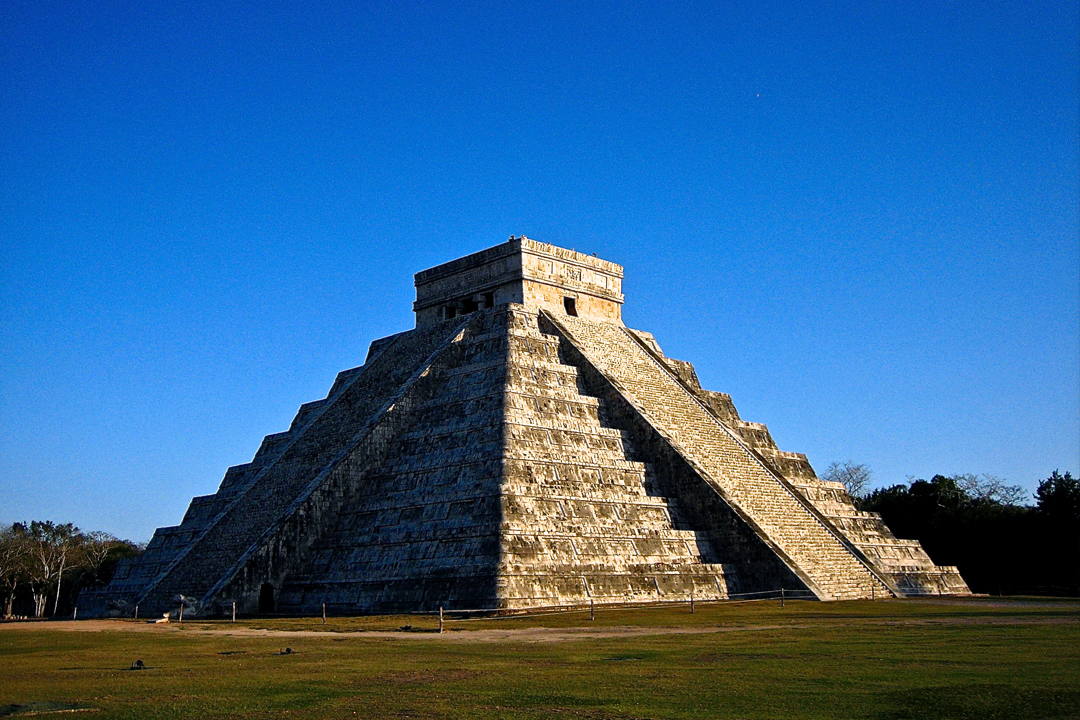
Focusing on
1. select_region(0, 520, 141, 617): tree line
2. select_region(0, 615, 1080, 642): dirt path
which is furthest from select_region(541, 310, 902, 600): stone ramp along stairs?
select_region(0, 520, 141, 617): tree line

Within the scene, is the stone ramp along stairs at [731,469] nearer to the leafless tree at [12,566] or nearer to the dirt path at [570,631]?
the dirt path at [570,631]

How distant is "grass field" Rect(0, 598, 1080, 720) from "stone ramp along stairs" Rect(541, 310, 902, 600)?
6.57 meters

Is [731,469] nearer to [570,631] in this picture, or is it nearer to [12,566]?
[570,631]

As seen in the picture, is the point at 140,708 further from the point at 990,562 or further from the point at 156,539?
the point at 990,562

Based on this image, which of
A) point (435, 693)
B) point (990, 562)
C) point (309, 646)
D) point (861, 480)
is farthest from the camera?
point (861, 480)

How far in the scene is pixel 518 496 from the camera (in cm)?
2456

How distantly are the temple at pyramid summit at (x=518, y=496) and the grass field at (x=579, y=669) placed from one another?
4.05 m

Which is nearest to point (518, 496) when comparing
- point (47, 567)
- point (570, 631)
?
point (570, 631)

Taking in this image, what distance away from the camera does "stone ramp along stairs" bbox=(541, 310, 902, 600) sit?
89.2 ft

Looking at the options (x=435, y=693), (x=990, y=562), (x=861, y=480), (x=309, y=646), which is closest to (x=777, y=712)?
(x=435, y=693)

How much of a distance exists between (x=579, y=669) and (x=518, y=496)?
1256 centimetres

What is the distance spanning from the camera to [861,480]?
6344cm

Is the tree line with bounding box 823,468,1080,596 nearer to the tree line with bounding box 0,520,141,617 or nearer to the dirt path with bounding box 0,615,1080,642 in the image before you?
the dirt path with bounding box 0,615,1080,642

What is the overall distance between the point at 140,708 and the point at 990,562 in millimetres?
36414
